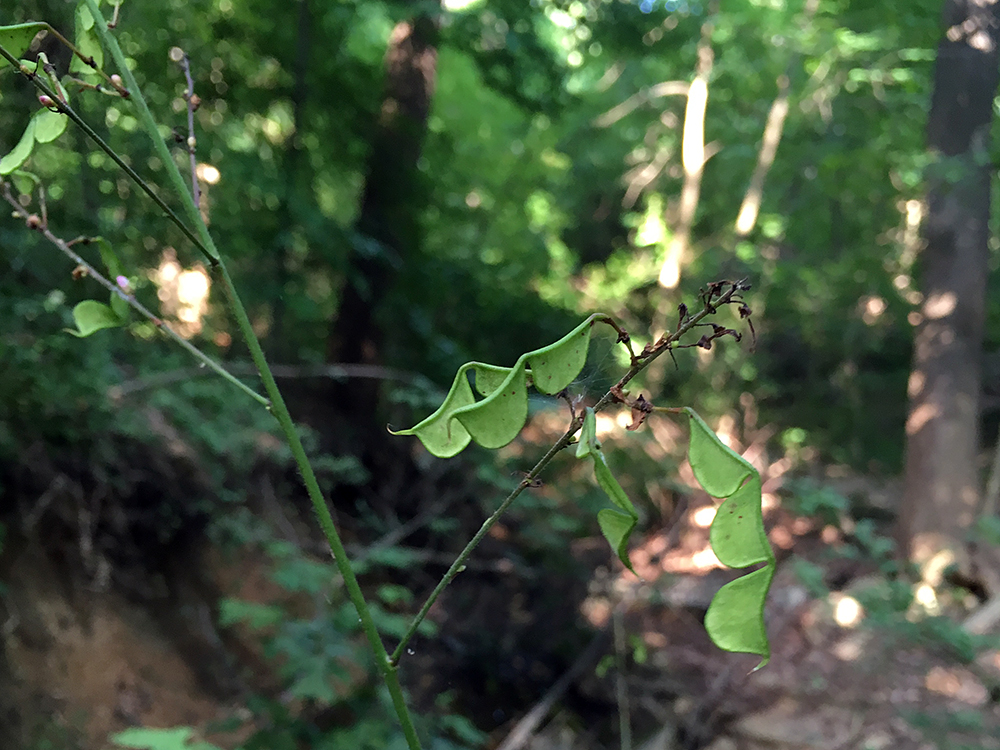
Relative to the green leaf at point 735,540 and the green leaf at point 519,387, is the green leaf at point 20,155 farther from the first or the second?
the green leaf at point 735,540

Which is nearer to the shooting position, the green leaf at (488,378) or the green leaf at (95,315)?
the green leaf at (488,378)

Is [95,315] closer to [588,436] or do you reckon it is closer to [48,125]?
[48,125]

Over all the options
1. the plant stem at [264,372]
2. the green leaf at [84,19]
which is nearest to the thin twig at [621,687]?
the plant stem at [264,372]

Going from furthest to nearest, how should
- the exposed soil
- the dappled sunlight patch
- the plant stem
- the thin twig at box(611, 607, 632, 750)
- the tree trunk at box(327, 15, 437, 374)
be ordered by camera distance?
the tree trunk at box(327, 15, 437, 374) → the thin twig at box(611, 607, 632, 750) → the dappled sunlight patch → the exposed soil → the plant stem

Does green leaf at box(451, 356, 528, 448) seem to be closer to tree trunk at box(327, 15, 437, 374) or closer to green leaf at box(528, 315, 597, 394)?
green leaf at box(528, 315, 597, 394)

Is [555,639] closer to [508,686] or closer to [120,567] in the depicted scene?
[508,686]

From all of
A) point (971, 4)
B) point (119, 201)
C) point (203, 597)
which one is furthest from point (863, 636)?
point (119, 201)

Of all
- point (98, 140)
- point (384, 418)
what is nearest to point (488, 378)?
point (98, 140)

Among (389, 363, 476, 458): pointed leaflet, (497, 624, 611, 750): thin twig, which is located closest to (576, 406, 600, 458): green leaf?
(389, 363, 476, 458): pointed leaflet
